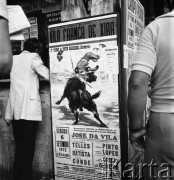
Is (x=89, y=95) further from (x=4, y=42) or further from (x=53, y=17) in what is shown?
(x=53, y=17)

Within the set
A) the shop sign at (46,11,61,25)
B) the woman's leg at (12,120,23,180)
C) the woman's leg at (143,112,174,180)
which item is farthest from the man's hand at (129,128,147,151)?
the shop sign at (46,11,61,25)

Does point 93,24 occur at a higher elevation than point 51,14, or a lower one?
lower

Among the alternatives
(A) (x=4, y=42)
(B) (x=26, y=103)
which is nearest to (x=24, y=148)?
(B) (x=26, y=103)

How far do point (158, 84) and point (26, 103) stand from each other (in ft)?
6.71

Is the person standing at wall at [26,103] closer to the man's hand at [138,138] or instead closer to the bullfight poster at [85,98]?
the bullfight poster at [85,98]

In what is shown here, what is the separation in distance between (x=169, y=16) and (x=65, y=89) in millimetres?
1781

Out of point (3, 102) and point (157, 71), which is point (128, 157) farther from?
point (3, 102)

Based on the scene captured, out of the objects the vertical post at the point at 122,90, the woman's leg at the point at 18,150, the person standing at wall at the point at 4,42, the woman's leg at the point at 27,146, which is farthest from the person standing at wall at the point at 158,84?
the woman's leg at the point at 18,150

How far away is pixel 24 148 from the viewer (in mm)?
3463

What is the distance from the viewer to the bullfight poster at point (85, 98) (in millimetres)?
2986

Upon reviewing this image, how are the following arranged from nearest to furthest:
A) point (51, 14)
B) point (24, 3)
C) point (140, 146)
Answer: point (140, 146)
point (51, 14)
point (24, 3)

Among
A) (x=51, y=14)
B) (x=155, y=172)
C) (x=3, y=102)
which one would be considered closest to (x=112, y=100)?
(x=155, y=172)

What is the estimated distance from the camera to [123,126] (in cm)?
299

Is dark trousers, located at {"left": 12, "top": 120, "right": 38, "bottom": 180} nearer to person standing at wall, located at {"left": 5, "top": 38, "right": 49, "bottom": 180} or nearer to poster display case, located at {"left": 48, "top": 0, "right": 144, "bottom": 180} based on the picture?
person standing at wall, located at {"left": 5, "top": 38, "right": 49, "bottom": 180}
